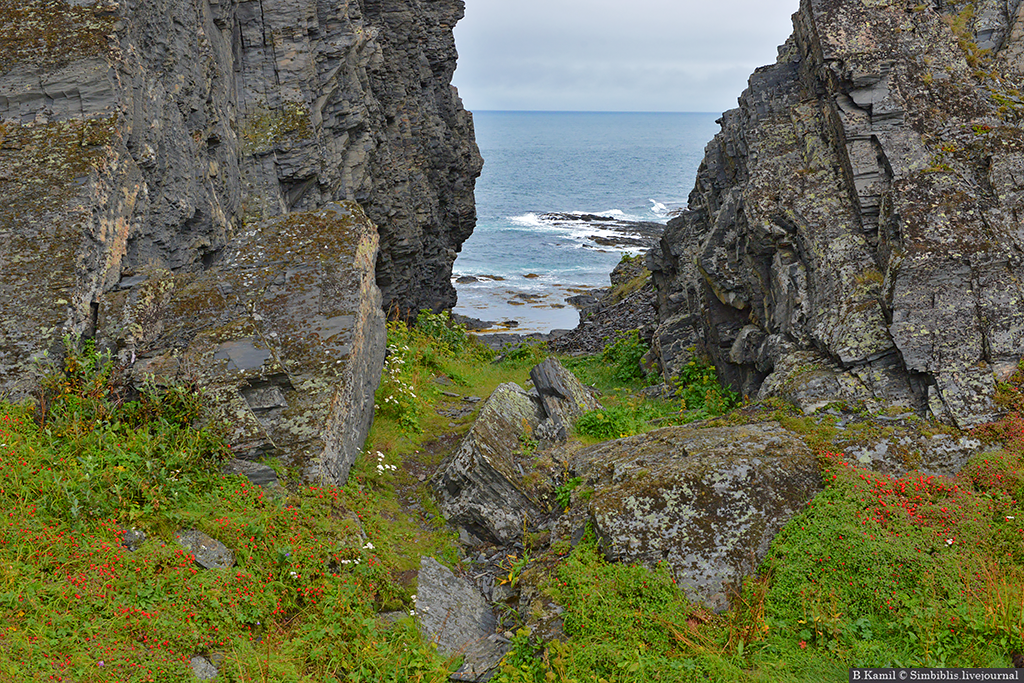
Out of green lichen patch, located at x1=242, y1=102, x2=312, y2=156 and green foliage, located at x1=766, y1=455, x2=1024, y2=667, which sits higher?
green lichen patch, located at x1=242, y1=102, x2=312, y2=156

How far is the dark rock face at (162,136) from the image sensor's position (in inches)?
377

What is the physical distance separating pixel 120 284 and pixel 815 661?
1058cm

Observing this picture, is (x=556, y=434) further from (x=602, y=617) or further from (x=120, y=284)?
(x=120, y=284)

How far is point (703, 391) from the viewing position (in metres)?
17.0

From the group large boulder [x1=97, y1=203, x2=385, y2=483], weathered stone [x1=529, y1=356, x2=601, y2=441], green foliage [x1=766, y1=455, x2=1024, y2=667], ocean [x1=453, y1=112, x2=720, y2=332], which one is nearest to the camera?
green foliage [x1=766, y1=455, x2=1024, y2=667]

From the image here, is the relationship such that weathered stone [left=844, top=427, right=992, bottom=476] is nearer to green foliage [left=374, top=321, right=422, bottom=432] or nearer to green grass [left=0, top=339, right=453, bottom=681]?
green grass [left=0, top=339, right=453, bottom=681]

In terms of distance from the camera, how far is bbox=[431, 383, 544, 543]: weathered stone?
965 cm

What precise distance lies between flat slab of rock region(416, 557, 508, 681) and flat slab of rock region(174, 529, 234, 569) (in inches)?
86.5

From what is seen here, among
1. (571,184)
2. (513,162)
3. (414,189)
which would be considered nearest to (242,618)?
(414,189)

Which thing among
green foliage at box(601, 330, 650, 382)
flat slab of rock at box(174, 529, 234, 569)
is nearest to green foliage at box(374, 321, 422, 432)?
flat slab of rock at box(174, 529, 234, 569)

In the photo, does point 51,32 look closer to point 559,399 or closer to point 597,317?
point 559,399

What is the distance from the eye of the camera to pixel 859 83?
1417 centimetres

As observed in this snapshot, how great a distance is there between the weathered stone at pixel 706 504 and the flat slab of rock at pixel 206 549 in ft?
14.2

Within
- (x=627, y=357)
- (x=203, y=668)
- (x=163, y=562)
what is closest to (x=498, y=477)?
(x=163, y=562)
